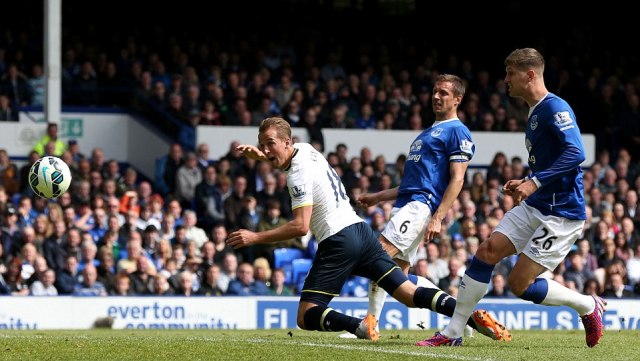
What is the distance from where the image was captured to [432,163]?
10586mm

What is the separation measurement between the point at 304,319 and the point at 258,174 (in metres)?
11.4

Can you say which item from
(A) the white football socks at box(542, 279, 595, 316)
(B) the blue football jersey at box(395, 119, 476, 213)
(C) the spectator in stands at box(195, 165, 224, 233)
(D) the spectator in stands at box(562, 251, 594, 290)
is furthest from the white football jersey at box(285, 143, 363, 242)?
(C) the spectator in stands at box(195, 165, 224, 233)

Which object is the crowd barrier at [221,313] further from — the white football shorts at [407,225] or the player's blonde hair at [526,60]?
the player's blonde hair at [526,60]

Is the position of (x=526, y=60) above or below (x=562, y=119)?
above

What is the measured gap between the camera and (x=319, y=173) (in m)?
9.30

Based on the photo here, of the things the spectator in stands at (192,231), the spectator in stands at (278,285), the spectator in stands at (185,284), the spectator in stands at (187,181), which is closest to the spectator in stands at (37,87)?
the spectator in stands at (187,181)

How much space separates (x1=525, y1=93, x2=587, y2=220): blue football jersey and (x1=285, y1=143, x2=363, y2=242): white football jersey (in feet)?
4.79

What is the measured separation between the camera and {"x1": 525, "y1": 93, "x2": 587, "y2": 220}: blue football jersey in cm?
916

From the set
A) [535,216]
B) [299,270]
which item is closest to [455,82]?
[535,216]

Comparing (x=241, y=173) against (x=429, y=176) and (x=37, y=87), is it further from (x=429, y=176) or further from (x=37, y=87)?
(x=429, y=176)

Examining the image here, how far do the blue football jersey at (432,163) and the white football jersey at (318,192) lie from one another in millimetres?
1194

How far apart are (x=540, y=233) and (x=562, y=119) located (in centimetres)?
89

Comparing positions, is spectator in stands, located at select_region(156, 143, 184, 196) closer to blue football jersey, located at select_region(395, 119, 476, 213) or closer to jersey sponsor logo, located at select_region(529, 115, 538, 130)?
blue football jersey, located at select_region(395, 119, 476, 213)

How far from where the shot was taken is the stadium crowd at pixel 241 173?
17.4 metres
